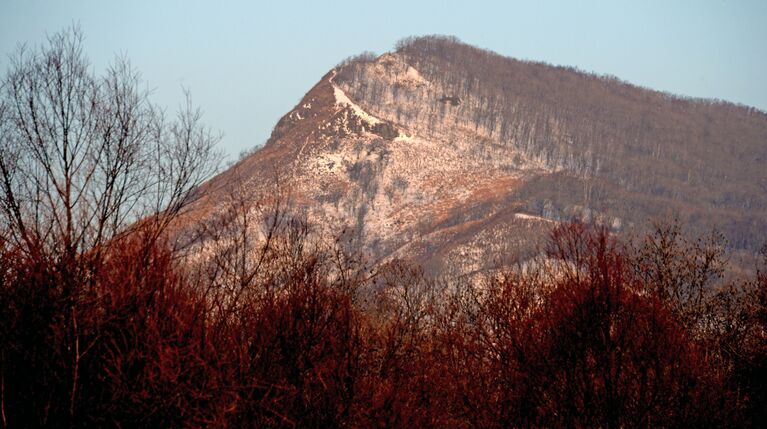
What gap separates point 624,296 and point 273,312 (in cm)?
1012

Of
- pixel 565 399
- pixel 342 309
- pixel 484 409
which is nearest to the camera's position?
pixel 342 309

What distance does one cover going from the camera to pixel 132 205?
2083 centimetres

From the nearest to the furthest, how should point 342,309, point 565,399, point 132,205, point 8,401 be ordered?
1. point 8,401
2. point 132,205
3. point 342,309
4. point 565,399

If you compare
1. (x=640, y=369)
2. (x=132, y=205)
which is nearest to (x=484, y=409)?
(x=640, y=369)

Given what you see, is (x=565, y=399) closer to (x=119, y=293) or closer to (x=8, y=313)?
(x=119, y=293)

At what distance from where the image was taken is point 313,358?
2369 centimetres

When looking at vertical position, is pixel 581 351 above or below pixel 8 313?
below

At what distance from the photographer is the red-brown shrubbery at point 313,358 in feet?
56.5

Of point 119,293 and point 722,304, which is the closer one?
point 119,293

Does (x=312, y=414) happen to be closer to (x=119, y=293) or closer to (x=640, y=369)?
(x=119, y=293)

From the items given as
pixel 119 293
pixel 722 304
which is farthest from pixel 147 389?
pixel 722 304

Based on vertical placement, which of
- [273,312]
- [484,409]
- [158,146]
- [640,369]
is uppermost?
[158,146]

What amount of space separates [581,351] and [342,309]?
6.91 m

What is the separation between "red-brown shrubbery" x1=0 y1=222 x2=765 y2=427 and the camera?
17.2m
